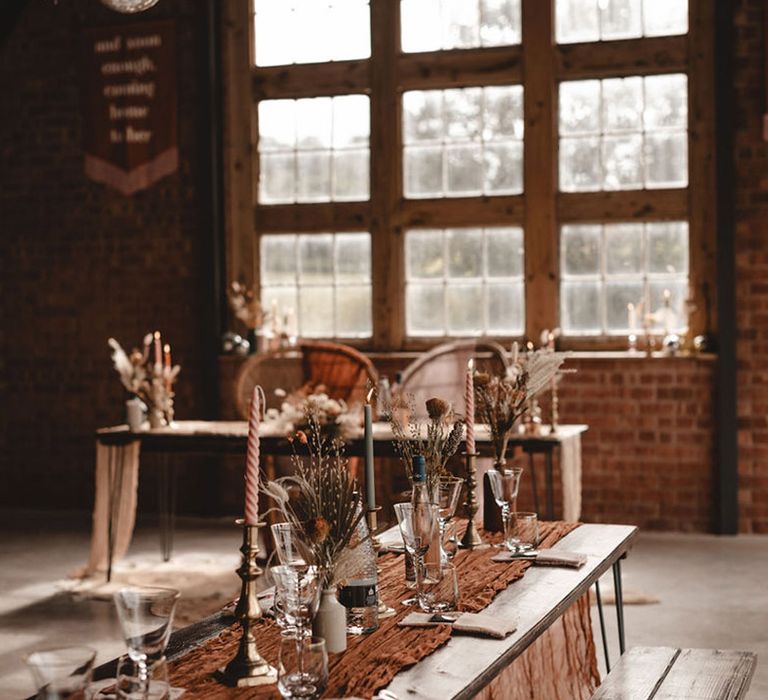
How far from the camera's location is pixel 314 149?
7.70 meters

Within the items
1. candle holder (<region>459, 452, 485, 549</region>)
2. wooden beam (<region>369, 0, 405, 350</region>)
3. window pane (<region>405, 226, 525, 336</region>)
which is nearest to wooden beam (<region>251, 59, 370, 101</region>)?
wooden beam (<region>369, 0, 405, 350</region>)

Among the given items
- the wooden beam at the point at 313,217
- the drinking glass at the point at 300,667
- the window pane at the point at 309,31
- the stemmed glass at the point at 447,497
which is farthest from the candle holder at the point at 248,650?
the window pane at the point at 309,31

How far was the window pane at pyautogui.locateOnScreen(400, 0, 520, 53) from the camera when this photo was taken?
731cm

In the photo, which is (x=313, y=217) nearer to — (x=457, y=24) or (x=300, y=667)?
(x=457, y=24)

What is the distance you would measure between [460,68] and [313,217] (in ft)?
4.27

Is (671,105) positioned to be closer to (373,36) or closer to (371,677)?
(373,36)

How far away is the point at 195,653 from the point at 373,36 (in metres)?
5.80

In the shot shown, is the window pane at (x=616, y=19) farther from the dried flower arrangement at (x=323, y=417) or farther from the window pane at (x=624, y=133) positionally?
the dried flower arrangement at (x=323, y=417)

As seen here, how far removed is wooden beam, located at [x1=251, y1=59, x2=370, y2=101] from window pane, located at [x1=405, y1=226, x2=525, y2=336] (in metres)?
1.02

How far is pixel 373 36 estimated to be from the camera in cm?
753

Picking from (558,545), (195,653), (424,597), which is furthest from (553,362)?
(195,653)

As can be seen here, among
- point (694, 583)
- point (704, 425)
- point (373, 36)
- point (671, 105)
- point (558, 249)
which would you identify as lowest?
point (694, 583)

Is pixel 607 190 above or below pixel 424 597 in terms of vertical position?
above

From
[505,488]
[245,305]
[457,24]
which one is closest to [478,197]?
[457,24]
